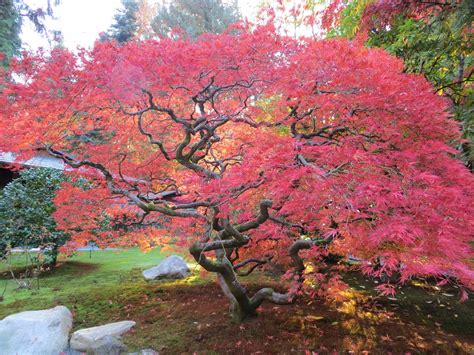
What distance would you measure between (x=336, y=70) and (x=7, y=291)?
24.6 feet

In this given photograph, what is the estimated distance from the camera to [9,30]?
16938mm

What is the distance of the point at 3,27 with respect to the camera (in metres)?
16.4

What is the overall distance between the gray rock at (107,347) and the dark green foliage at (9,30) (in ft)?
47.8

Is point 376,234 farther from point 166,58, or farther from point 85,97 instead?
point 85,97

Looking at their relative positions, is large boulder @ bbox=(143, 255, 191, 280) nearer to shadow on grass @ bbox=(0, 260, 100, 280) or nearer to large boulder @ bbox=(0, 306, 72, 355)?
shadow on grass @ bbox=(0, 260, 100, 280)

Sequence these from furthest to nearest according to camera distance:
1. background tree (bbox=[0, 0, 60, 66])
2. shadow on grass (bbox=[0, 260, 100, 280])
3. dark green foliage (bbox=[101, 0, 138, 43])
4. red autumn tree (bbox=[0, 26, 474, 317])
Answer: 1. dark green foliage (bbox=[101, 0, 138, 43])
2. background tree (bbox=[0, 0, 60, 66])
3. shadow on grass (bbox=[0, 260, 100, 280])
4. red autumn tree (bbox=[0, 26, 474, 317])

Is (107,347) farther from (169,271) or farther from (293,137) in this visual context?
(293,137)

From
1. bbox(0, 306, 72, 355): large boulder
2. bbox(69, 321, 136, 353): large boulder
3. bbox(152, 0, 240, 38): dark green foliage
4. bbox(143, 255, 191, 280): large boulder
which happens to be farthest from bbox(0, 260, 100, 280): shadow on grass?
bbox(152, 0, 240, 38): dark green foliage

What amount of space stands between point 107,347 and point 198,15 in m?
18.4

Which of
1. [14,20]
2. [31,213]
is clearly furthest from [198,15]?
[31,213]

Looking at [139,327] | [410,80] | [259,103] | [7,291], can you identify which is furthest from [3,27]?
[410,80]

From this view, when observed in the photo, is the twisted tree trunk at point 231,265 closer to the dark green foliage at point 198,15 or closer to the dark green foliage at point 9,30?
the dark green foliage at point 9,30

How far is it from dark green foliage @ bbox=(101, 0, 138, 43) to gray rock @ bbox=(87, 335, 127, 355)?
19862 mm

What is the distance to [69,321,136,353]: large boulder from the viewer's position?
4.17 meters
